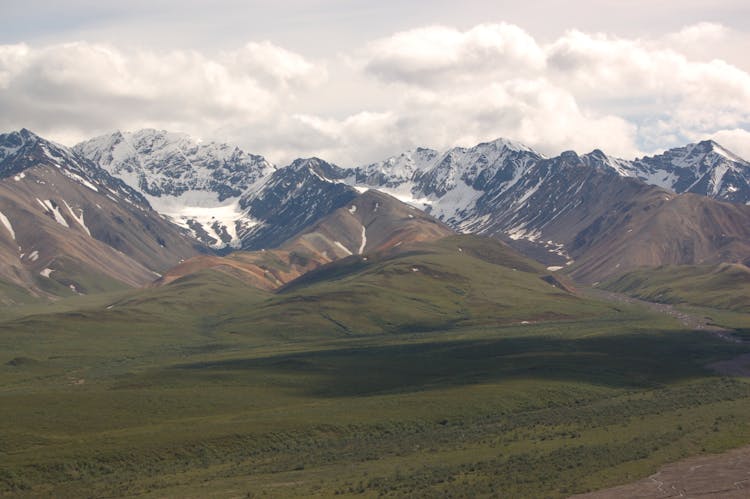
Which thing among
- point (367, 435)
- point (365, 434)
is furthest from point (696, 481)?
point (365, 434)

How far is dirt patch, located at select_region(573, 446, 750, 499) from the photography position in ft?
310

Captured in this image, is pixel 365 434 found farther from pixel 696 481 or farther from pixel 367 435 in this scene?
pixel 696 481

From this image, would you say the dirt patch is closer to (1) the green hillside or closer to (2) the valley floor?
(2) the valley floor

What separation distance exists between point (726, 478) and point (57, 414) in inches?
3948

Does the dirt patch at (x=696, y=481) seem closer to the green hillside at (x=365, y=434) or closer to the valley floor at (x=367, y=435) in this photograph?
the valley floor at (x=367, y=435)

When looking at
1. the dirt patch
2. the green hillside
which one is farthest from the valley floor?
the dirt patch

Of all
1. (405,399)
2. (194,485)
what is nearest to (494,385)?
(405,399)

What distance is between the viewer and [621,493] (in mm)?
95500

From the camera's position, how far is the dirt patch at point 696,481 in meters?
94.4

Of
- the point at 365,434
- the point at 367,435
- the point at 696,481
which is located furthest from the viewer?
the point at 365,434

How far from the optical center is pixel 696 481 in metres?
99.6

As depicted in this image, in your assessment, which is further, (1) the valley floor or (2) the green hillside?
(2) the green hillside

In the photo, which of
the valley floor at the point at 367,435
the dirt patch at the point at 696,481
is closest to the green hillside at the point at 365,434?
the valley floor at the point at 367,435

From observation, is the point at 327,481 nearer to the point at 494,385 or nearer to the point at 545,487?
the point at 545,487
